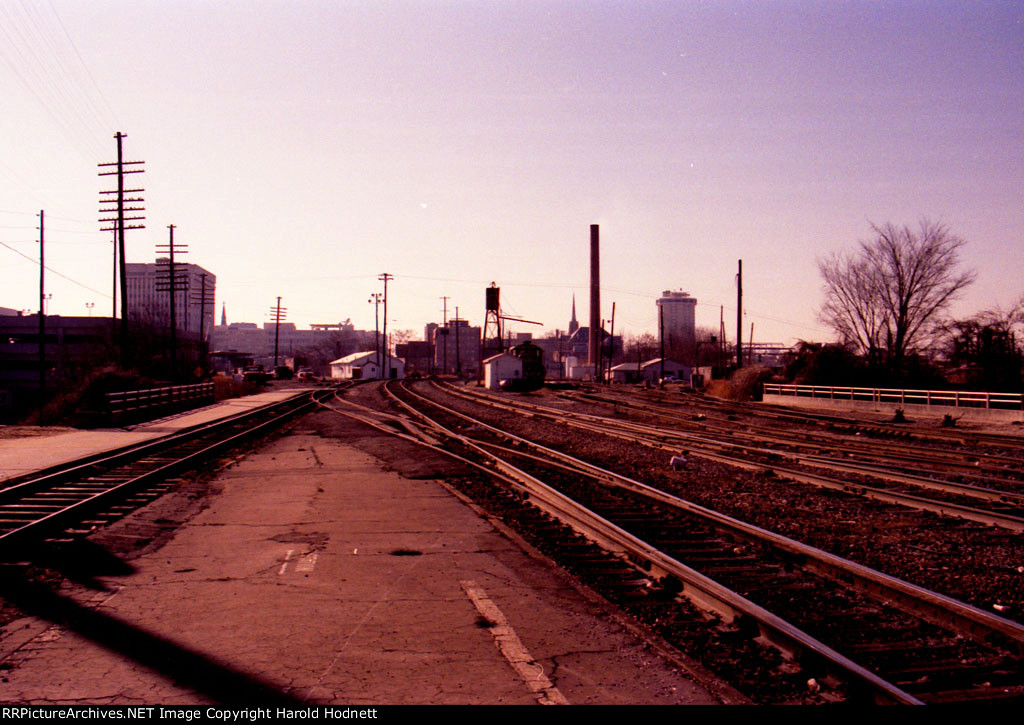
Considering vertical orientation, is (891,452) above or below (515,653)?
below

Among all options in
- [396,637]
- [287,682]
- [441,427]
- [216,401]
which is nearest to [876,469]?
[396,637]

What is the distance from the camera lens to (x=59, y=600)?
6387 millimetres

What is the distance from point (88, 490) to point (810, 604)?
10.9 m

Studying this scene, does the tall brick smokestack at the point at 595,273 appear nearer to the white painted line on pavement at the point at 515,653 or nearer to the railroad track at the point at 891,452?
the railroad track at the point at 891,452

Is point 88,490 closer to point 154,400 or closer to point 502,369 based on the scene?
point 154,400

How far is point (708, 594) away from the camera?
614cm

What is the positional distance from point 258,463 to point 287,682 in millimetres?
12794

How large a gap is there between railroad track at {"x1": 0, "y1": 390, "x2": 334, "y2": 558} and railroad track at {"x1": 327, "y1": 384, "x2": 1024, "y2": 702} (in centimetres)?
563

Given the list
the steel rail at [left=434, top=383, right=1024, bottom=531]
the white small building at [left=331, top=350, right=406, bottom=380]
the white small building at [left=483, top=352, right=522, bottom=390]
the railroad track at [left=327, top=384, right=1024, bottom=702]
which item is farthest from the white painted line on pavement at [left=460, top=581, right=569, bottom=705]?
the white small building at [left=331, top=350, right=406, bottom=380]

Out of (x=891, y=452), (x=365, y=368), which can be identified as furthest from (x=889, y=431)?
(x=365, y=368)

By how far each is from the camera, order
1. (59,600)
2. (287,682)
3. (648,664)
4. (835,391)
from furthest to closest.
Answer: (835,391) < (59,600) < (648,664) < (287,682)

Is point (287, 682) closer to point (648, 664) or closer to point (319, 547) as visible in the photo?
point (648, 664)

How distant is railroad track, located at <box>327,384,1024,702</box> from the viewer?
15.1ft

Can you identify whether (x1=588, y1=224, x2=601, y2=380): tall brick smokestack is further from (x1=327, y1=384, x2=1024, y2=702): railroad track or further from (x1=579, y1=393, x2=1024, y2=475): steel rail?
(x1=327, y1=384, x2=1024, y2=702): railroad track
